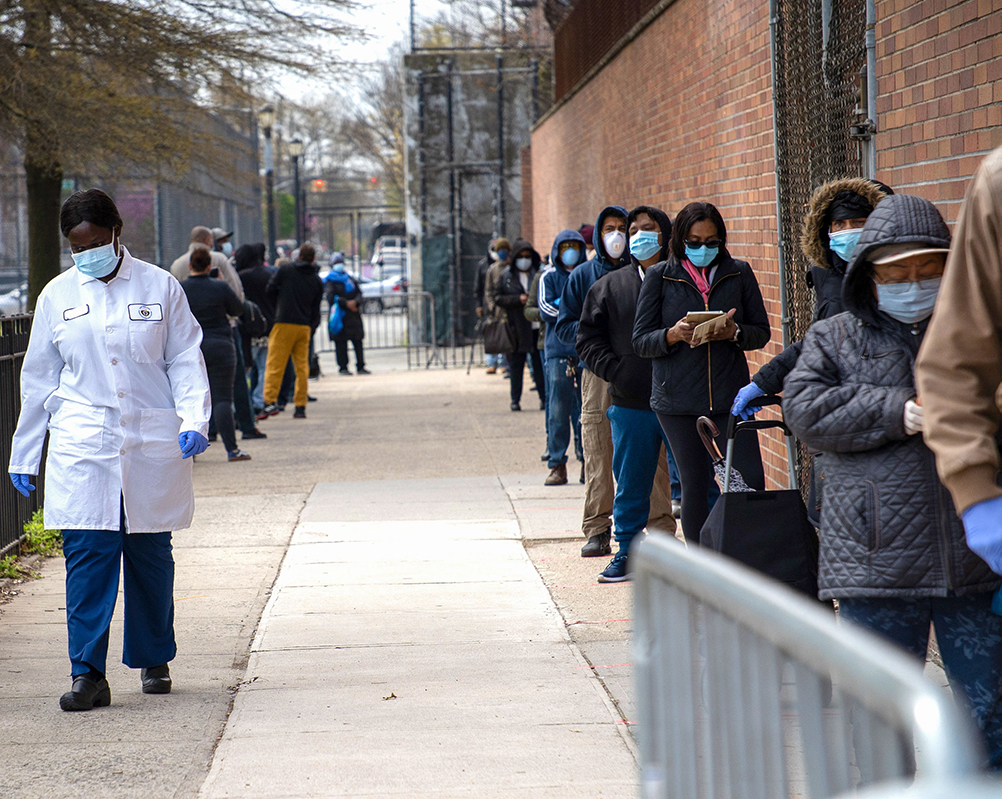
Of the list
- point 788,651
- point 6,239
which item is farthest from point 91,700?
point 6,239

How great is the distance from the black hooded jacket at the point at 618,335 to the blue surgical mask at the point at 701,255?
64cm

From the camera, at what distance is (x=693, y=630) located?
221 centimetres

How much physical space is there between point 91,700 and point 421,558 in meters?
2.85

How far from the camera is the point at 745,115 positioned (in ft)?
25.9

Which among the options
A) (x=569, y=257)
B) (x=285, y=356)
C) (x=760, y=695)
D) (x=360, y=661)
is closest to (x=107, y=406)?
(x=360, y=661)

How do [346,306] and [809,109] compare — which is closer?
[809,109]

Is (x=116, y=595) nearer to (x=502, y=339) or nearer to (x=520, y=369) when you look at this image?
(x=502, y=339)


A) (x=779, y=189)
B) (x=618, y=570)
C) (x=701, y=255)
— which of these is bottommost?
(x=618, y=570)

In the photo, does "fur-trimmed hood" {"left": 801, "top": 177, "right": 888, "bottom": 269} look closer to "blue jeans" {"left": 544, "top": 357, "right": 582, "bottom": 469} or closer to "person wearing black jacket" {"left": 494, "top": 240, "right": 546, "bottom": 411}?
"blue jeans" {"left": 544, "top": 357, "right": 582, "bottom": 469}

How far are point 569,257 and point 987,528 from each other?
7.27 metres

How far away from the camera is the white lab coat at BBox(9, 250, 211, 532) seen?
488 cm

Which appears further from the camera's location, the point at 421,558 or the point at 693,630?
the point at 421,558

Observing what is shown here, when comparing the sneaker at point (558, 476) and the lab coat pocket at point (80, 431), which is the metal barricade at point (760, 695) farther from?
the sneaker at point (558, 476)

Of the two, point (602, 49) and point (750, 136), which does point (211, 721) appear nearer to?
point (750, 136)
